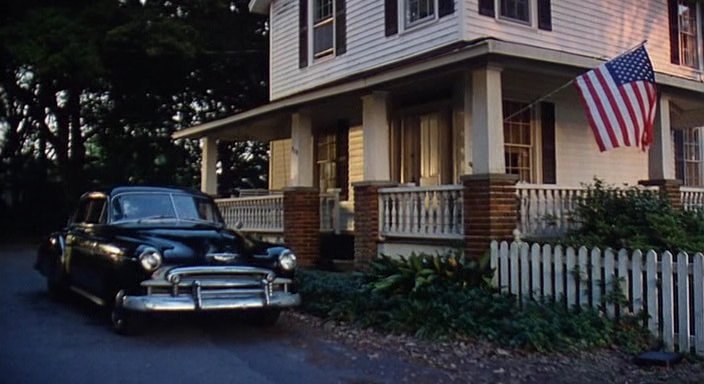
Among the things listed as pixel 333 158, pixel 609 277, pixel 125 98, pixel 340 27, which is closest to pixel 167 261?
pixel 609 277

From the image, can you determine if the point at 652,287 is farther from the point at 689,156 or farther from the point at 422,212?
the point at 689,156

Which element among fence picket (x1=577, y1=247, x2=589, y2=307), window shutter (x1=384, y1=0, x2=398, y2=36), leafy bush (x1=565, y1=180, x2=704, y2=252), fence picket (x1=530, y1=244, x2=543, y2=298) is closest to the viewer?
fence picket (x1=577, y1=247, x2=589, y2=307)

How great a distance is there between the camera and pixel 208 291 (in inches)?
305

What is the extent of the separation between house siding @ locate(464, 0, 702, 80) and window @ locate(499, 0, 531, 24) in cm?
19

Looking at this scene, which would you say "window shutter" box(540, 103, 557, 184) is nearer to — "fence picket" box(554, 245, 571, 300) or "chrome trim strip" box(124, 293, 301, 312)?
"fence picket" box(554, 245, 571, 300)

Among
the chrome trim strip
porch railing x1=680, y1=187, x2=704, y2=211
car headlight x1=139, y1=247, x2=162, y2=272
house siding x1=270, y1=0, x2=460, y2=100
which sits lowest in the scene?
the chrome trim strip

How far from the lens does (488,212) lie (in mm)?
9734

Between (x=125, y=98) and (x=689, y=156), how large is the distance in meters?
22.8

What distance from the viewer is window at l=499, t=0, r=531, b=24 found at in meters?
13.1

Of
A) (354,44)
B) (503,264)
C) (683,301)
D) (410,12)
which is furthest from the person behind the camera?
(354,44)

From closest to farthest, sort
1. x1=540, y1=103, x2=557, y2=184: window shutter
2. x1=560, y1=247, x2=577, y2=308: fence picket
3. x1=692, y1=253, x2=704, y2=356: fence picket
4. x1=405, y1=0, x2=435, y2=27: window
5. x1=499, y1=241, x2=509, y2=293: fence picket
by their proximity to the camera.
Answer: x1=692, y1=253, x2=704, y2=356: fence picket → x1=560, y1=247, x2=577, y2=308: fence picket → x1=499, y1=241, x2=509, y2=293: fence picket → x1=405, y1=0, x2=435, y2=27: window → x1=540, y1=103, x2=557, y2=184: window shutter

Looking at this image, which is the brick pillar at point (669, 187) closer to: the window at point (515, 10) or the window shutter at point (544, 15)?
the window shutter at point (544, 15)

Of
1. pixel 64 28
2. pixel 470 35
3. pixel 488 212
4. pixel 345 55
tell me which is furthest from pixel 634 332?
pixel 64 28

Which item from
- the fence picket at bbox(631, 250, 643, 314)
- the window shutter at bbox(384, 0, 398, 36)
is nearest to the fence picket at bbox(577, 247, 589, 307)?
the fence picket at bbox(631, 250, 643, 314)
